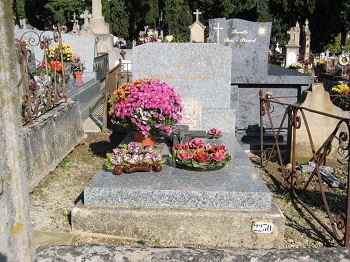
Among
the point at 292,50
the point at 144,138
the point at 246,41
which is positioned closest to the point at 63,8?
the point at 292,50

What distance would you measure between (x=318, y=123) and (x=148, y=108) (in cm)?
304

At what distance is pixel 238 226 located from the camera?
391 cm

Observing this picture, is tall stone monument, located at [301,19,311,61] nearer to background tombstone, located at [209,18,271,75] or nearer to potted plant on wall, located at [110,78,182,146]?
background tombstone, located at [209,18,271,75]

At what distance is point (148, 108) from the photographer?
5.25 metres

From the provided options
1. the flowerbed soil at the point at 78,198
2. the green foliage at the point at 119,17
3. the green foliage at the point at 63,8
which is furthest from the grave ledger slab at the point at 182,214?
the green foliage at the point at 63,8

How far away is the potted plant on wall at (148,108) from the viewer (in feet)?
17.3

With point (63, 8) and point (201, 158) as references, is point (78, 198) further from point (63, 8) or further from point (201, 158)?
point (63, 8)

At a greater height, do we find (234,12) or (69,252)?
(234,12)

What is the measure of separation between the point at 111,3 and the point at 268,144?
114ft

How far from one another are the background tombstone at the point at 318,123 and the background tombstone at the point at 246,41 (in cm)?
256

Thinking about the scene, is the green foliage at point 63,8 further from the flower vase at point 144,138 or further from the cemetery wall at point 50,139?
the flower vase at point 144,138

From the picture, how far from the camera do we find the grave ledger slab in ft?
12.8

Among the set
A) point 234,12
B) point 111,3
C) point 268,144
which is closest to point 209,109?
point 268,144

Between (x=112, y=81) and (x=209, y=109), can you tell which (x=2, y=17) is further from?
(x=112, y=81)
